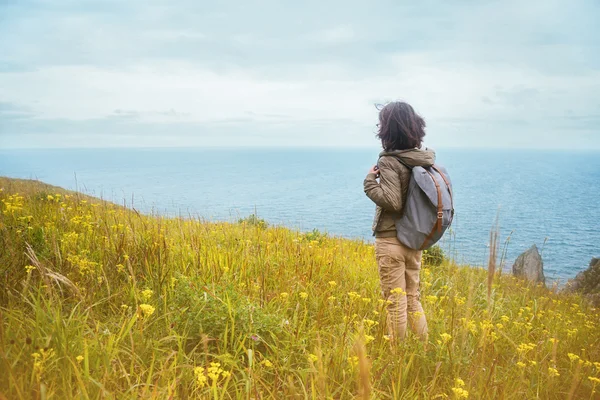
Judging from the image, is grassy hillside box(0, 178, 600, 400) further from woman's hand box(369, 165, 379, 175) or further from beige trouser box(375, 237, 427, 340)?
woman's hand box(369, 165, 379, 175)

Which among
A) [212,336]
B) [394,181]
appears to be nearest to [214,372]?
[212,336]

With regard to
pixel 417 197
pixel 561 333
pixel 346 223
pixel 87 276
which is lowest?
pixel 346 223

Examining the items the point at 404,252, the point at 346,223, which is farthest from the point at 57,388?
the point at 346,223

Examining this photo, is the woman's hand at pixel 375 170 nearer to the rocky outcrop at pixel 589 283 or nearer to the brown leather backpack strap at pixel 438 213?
the brown leather backpack strap at pixel 438 213

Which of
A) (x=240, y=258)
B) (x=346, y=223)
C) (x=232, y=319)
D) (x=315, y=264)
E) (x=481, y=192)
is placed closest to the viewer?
(x=232, y=319)

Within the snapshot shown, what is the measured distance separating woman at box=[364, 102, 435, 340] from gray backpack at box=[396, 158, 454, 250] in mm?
108

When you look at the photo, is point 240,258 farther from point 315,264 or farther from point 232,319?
point 232,319

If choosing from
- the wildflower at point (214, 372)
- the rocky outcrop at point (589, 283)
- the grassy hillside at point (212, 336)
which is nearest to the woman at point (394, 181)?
the grassy hillside at point (212, 336)

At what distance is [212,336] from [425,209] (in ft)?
8.06

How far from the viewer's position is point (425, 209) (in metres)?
4.20

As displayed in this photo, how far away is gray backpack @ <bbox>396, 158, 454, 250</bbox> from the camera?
13.4 ft

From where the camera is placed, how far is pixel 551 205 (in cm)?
10206

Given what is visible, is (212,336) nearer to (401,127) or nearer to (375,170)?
(375,170)

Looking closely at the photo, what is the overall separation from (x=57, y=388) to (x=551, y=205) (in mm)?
119240
